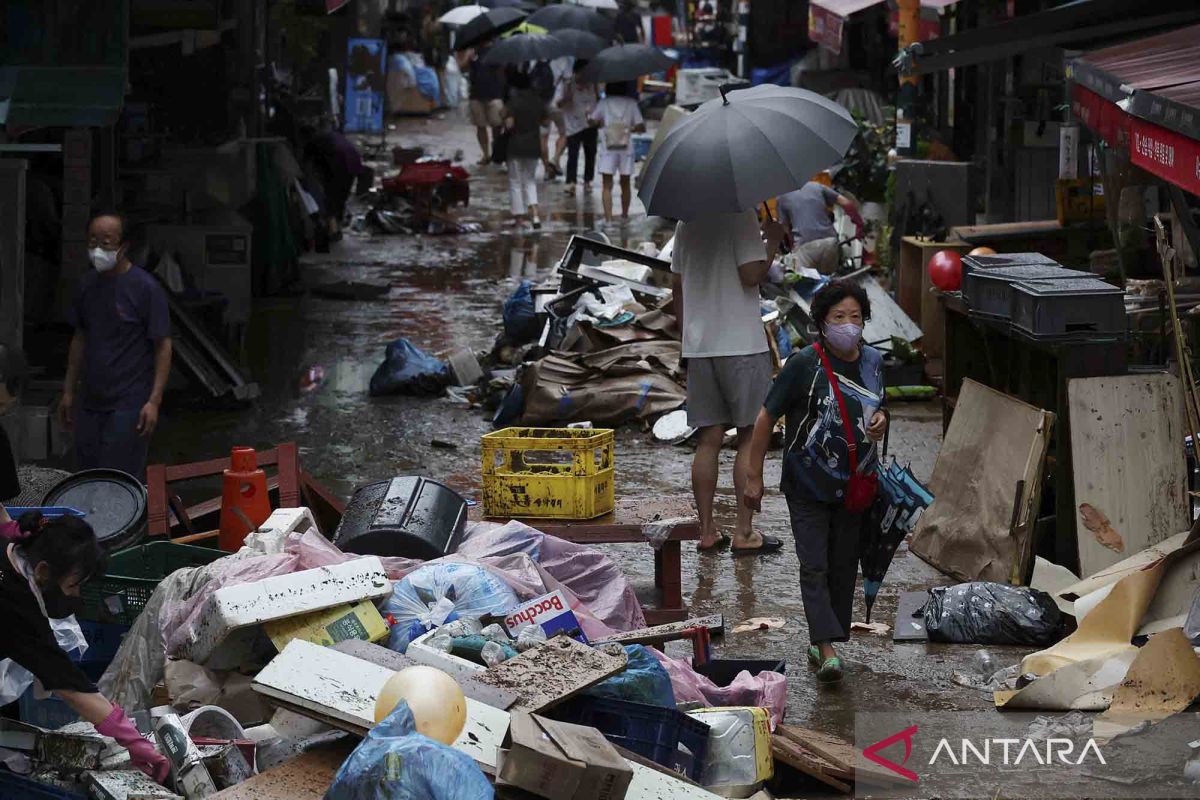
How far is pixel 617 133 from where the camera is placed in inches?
811

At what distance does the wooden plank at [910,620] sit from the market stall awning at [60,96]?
5.03m

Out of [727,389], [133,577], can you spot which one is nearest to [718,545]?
[727,389]

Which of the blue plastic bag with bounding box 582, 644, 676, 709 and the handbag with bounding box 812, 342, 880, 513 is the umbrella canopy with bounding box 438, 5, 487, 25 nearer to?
the handbag with bounding box 812, 342, 880, 513

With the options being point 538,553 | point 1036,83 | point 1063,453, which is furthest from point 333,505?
point 1036,83

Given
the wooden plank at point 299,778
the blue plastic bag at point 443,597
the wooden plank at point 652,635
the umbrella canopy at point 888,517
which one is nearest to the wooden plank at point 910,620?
the umbrella canopy at point 888,517

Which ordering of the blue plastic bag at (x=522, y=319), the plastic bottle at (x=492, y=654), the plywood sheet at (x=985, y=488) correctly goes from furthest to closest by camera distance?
1. the blue plastic bag at (x=522, y=319)
2. the plywood sheet at (x=985, y=488)
3. the plastic bottle at (x=492, y=654)

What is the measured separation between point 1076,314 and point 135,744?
183 inches

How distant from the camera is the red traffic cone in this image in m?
7.14

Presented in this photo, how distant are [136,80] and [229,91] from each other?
90cm

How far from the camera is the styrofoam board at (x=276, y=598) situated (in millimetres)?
5570

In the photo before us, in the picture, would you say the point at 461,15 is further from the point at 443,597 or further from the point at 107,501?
the point at 443,597

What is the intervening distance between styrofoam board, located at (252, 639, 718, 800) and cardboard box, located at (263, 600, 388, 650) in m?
0.36

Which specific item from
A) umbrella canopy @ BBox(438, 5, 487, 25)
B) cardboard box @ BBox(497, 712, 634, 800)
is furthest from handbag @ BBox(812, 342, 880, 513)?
umbrella canopy @ BBox(438, 5, 487, 25)

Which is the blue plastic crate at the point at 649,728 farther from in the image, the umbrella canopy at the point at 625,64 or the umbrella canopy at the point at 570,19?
the umbrella canopy at the point at 570,19
